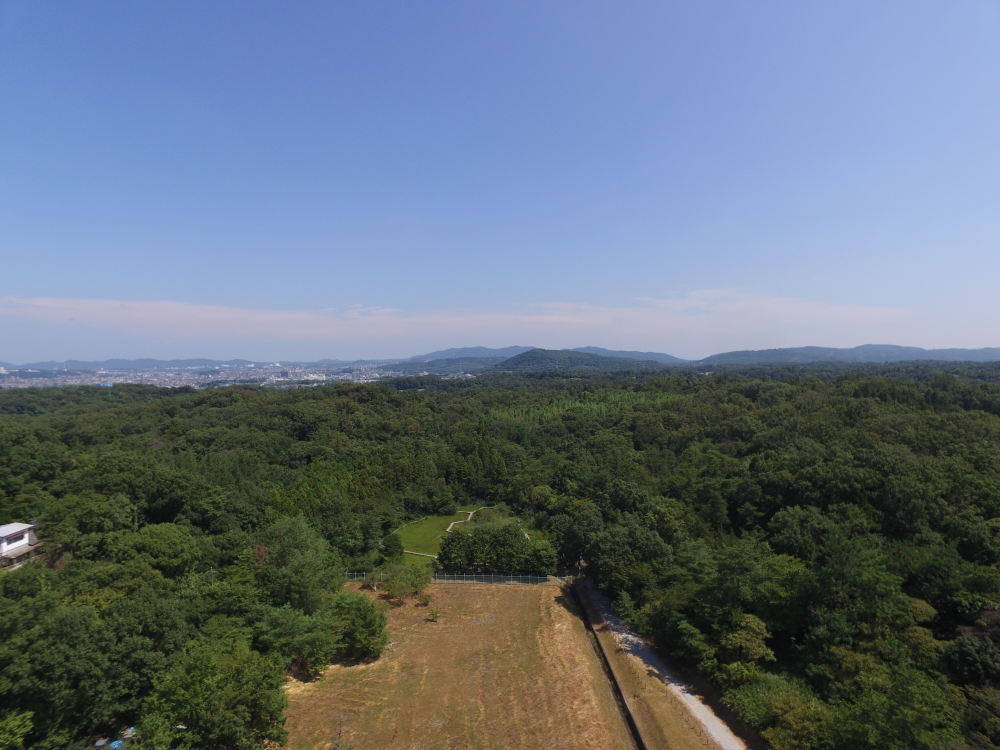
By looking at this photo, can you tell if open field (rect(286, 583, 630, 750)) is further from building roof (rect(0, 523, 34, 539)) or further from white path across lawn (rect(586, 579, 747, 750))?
building roof (rect(0, 523, 34, 539))

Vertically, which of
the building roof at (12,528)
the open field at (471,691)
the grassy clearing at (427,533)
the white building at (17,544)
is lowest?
the grassy clearing at (427,533)

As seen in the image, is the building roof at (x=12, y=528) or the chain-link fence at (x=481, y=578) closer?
the building roof at (x=12, y=528)

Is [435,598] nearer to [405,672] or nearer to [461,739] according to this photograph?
[405,672]

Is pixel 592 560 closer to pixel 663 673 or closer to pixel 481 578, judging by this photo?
pixel 481 578

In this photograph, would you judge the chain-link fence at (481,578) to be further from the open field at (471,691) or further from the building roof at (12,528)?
the building roof at (12,528)

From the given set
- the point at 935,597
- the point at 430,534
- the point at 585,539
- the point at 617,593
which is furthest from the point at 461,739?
the point at 430,534

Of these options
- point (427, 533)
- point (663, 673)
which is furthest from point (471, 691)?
point (427, 533)

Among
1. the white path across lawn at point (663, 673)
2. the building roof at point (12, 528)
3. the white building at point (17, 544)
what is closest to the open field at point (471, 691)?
the white path across lawn at point (663, 673)
